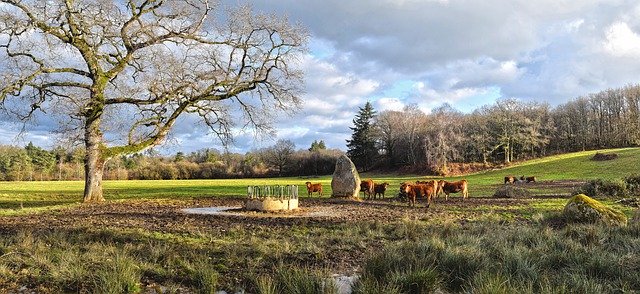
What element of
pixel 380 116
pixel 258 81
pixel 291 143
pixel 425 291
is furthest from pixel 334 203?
pixel 291 143

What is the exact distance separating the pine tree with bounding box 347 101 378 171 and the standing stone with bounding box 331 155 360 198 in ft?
206

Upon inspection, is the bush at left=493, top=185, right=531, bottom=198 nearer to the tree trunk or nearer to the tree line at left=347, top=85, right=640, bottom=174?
the tree trunk

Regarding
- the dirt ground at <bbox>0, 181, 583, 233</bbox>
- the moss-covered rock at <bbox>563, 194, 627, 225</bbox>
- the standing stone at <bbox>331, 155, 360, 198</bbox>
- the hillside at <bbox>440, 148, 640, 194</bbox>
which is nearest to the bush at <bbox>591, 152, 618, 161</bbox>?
the hillside at <bbox>440, 148, 640, 194</bbox>

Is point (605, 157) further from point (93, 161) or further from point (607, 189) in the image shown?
point (93, 161)

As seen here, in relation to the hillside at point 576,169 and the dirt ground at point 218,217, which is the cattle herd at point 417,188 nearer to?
the dirt ground at point 218,217

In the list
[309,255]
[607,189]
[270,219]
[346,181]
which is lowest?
[309,255]

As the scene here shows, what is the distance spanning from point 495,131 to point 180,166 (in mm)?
57638

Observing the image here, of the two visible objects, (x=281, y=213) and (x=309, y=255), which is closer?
(x=309, y=255)

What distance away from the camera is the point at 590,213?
14742 mm

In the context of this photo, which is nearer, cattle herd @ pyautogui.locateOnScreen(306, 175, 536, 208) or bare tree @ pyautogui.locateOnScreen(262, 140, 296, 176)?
cattle herd @ pyautogui.locateOnScreen(306, 175, 536, 208)

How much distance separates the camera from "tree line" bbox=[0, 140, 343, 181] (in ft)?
283

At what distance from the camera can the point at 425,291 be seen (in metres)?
7.51

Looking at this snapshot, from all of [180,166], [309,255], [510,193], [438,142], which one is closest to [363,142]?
[438,142]

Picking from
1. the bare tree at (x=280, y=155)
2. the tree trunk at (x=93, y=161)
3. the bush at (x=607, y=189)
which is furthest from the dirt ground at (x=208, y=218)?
the bare tree at (x=280, y=155)
